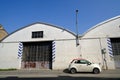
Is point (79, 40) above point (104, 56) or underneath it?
above

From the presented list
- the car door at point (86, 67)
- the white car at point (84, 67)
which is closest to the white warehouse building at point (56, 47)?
the white car at point (84, 67)

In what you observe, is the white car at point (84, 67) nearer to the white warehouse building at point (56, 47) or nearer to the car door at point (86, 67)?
the car door at point (86, 67)

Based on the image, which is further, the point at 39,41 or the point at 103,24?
the point at 39,41

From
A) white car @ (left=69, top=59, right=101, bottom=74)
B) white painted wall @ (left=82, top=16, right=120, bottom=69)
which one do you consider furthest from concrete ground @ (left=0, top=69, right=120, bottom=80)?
white painted wall @ (left=82, top=16, right=120, bottom=69)

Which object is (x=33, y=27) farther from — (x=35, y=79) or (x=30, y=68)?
(x=35, y=79)

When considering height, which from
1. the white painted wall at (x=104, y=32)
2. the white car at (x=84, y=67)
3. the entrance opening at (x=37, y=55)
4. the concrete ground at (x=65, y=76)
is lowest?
the concrete ground at (x=65, y=76)

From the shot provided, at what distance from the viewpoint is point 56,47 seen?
64.6 feet

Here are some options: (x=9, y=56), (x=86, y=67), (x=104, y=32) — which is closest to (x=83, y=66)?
(x=86, y=67)

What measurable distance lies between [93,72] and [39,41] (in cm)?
984

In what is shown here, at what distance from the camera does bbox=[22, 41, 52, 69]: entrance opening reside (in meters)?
19.9

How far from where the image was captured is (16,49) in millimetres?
20766

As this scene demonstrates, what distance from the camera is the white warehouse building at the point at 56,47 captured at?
18.3 meters

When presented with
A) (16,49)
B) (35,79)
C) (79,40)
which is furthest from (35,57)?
(35,79)

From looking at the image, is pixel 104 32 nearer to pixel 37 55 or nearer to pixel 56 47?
pixel 56 47
